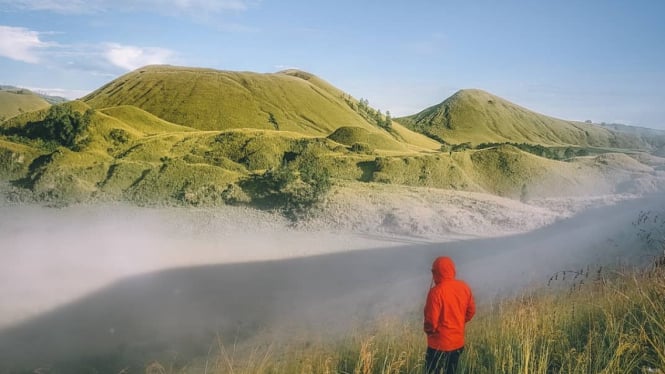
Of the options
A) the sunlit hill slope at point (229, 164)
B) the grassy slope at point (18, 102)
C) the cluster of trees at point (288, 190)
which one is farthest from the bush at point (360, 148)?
the grassy slope at point (18, 102)

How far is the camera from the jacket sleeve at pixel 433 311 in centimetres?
507

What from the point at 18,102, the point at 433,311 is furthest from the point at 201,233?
the point at 18,102

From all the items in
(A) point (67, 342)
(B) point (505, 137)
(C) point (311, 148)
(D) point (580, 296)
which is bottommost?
(A) point (67, 342)

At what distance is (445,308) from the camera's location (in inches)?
201

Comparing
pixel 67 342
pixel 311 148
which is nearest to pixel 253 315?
pixel 67 342

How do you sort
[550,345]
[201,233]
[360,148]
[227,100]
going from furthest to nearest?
1. [227,100]
2. [360,148]
3. [201,233]
4. [550,345]

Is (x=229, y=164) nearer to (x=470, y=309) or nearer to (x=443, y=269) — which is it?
(x=470, y=309)

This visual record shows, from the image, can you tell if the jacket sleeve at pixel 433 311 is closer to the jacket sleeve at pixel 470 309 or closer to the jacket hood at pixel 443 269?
the jacket hood at pixel 443 269

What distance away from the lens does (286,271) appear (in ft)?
53.7

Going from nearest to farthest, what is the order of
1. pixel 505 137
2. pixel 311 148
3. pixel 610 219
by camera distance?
pixel 610 219
pixel 311 148
pixel 505 137

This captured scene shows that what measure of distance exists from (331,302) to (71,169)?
19915 millimetres

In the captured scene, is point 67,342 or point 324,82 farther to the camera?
point 324,82

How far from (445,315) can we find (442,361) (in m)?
0.53

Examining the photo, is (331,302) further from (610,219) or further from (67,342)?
(610,219)
